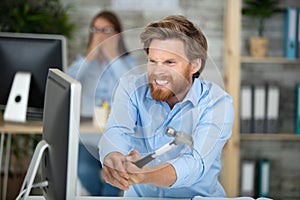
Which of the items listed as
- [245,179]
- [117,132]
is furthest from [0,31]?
[117,132]

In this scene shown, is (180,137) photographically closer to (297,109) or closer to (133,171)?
(133,171)

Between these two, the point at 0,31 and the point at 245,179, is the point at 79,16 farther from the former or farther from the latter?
the point at 245,179

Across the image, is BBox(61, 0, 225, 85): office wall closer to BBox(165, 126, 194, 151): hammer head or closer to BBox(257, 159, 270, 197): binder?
BBox(257, 159, 270, 197): binder

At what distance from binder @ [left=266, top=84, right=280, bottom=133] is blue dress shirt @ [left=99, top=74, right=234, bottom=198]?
6.96 feet

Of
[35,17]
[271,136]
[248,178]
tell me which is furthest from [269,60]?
[35,17]

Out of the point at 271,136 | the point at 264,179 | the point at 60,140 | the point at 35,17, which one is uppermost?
the point at 35,17

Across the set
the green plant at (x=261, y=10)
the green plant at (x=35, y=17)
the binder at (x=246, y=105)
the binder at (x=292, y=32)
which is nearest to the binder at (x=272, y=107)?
the binder at (x=246, y=105)

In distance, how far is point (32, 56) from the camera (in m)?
3.32

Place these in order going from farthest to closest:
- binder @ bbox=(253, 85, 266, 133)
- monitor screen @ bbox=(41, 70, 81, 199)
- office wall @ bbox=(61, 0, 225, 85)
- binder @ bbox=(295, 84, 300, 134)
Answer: office wall @ bbox=(61, 0, 225, 85), binder @ bbox=(295, 84, 300, 134), binder @ bbox=(253, 85, 266, 133), monitor screen @ bbox=(41, 70, 81, 199)

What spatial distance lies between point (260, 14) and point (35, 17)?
1492mm

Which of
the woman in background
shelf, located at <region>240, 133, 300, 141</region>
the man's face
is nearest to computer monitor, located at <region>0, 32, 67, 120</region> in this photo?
the woman in background

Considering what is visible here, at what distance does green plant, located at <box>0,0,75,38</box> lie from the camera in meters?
4.14

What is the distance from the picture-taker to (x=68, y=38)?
427 cm

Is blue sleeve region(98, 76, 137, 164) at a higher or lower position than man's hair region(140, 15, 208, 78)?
lower
